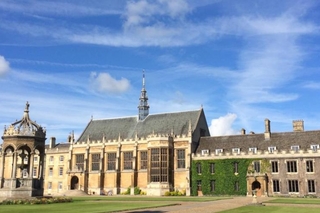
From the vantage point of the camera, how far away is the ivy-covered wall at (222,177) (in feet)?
188

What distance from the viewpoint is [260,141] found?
5969 centimetres

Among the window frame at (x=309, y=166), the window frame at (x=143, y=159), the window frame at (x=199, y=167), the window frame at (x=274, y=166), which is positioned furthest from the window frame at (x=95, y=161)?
the window frame at (x=309, y=166)

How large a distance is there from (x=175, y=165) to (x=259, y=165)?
14.7 m

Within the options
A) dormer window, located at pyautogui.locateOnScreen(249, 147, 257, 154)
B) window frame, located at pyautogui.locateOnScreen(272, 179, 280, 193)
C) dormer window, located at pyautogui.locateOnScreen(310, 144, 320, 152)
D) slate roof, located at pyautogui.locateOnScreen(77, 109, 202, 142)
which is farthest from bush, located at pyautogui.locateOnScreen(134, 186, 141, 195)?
dormer window, located at pyautogui.locateOnScreen(310, 144, 320, 152)

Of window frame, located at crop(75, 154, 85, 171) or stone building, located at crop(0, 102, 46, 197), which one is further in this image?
window frame, located at crop(75, 154, 85, 171)

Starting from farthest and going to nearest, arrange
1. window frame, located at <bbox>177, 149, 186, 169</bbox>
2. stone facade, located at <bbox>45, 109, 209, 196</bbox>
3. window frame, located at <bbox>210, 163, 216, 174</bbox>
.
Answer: window frame, located at <bbox>177, 149, 186, 169</bbox>, stone facade, located at <bbox>45, 109, 209, 196</bbox>, window frame, located at <bbox>210, 163, 216, 174</bbox>

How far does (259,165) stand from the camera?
186 feet

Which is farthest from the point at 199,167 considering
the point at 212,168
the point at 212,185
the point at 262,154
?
the point at 262,154

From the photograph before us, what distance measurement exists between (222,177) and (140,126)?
21.0 metres

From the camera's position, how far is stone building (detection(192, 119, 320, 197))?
53125 millimetres

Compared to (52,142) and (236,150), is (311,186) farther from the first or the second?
(52,142)

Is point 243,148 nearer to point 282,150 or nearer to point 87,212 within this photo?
point 282,150

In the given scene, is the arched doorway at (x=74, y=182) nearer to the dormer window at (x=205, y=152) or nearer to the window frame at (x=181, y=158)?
the window frame at (x=181, y=158)

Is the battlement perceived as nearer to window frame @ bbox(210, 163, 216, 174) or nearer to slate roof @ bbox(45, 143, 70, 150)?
window frame @ bbox(210, 163, 216, 174)
